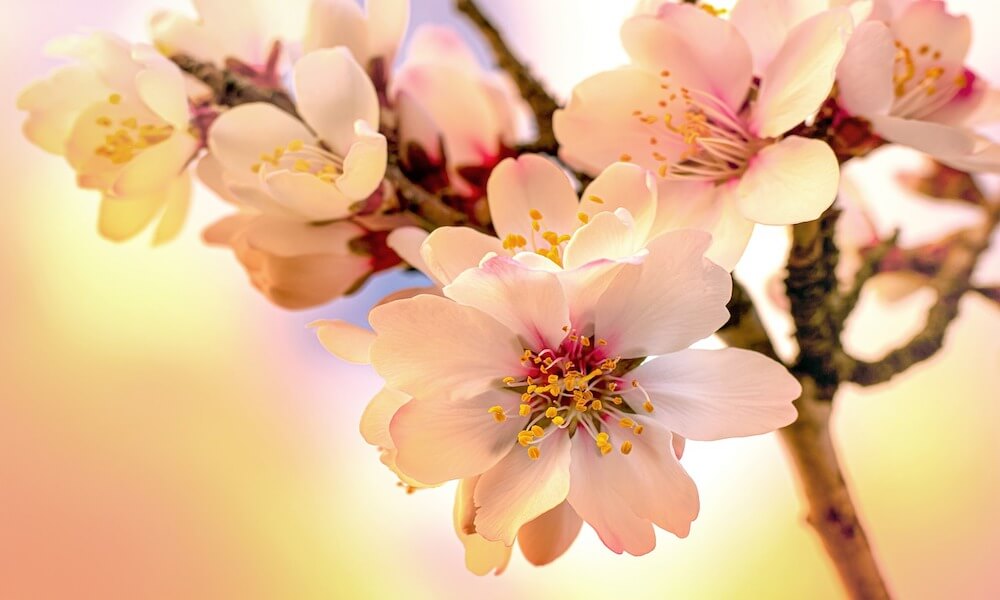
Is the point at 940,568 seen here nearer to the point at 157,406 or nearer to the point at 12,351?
the point at 157,406

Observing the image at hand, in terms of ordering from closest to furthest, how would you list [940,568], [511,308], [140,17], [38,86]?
[511,308]
[38,86]
[940,568]
[140,17]

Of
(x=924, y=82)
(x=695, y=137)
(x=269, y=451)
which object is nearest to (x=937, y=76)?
(x=924, y=82)

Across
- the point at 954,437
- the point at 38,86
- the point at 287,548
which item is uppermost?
the point at 38,86

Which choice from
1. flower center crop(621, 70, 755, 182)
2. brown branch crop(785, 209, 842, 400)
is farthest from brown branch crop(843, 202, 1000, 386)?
flower center crop(621, 70, 755, 182)

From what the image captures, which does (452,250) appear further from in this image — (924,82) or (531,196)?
(924,82)

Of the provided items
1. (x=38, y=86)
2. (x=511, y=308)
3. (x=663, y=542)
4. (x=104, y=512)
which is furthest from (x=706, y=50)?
(x=104, y=512)
